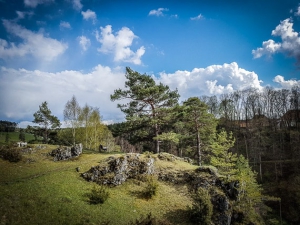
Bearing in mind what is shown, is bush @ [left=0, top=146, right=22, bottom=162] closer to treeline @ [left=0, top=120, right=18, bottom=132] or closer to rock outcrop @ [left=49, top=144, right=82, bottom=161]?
rock outcrop @ [left=49, top=144, right=82, bottom=161]

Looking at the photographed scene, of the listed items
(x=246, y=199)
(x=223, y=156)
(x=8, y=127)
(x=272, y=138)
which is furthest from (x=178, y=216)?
(x=8, y=127)

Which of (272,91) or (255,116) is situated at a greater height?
(272,91)

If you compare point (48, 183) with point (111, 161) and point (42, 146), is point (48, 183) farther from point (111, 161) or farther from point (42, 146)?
point (42, 146)

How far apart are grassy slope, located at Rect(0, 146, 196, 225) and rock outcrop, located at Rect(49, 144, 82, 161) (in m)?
1.71

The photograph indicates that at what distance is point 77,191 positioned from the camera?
1662 centimetres

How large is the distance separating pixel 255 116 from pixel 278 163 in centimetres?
2132

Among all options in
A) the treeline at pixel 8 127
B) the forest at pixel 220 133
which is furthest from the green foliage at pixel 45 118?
the treeline at pixel 8 127

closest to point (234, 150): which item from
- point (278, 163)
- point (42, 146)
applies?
point (278, 163)

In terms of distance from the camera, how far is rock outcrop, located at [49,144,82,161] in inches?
966

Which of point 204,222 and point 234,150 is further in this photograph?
point 234,150

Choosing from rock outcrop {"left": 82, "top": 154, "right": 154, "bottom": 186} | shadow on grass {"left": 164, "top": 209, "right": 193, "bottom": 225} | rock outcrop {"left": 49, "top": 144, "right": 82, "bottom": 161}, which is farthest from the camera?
rock outcrop {"left": 49, "top": 144, "right": 82, "bottom": 161}

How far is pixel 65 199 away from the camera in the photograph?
1471cm

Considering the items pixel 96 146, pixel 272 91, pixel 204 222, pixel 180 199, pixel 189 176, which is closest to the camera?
pixel 204 222

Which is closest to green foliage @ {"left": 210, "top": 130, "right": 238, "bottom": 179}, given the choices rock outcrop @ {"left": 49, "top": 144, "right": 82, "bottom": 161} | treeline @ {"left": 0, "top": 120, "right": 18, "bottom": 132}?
rock outcrop @ {"left": 49, "top": 144, "right": 82, "bottom": 161}
